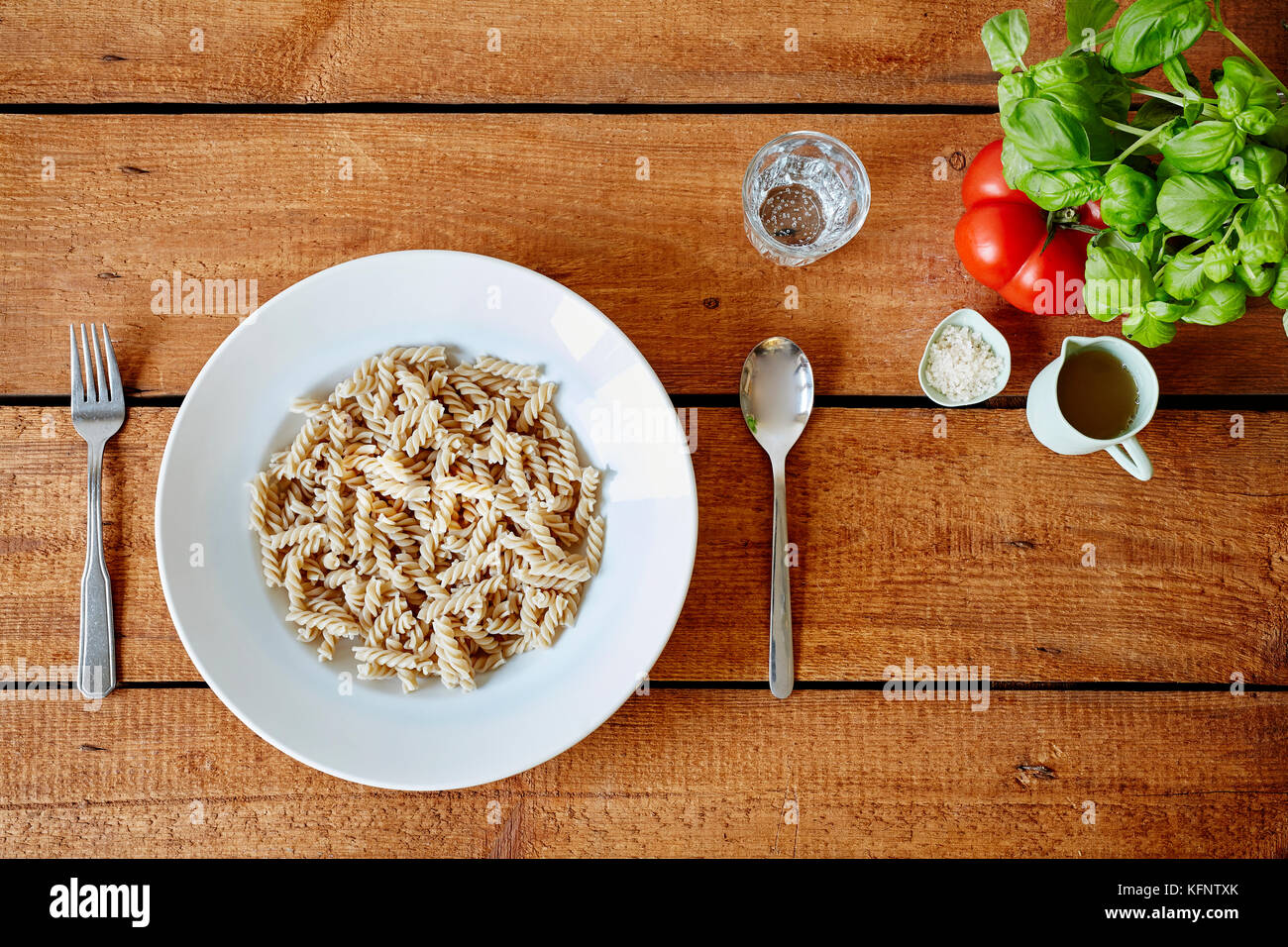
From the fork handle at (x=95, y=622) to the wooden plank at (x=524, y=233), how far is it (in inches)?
11.4

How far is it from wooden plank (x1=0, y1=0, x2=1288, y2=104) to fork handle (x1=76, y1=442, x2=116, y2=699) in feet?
2.40

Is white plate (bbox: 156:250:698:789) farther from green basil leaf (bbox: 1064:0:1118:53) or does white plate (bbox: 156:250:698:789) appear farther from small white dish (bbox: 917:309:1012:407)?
green basil leaf (bbox: 1064:0:1118:53)

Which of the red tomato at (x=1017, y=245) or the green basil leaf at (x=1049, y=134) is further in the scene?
the red tomato at (x=1017, y=245)

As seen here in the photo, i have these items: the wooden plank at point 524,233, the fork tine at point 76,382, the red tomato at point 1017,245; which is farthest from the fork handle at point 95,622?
the red tomato at point 1017,245

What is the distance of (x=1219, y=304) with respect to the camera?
3.59 feet

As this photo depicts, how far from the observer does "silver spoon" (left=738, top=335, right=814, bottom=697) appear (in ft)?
4.42

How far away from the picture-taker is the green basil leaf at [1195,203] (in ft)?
3.33

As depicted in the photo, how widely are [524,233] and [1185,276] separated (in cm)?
102

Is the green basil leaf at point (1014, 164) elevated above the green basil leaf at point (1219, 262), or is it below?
above
